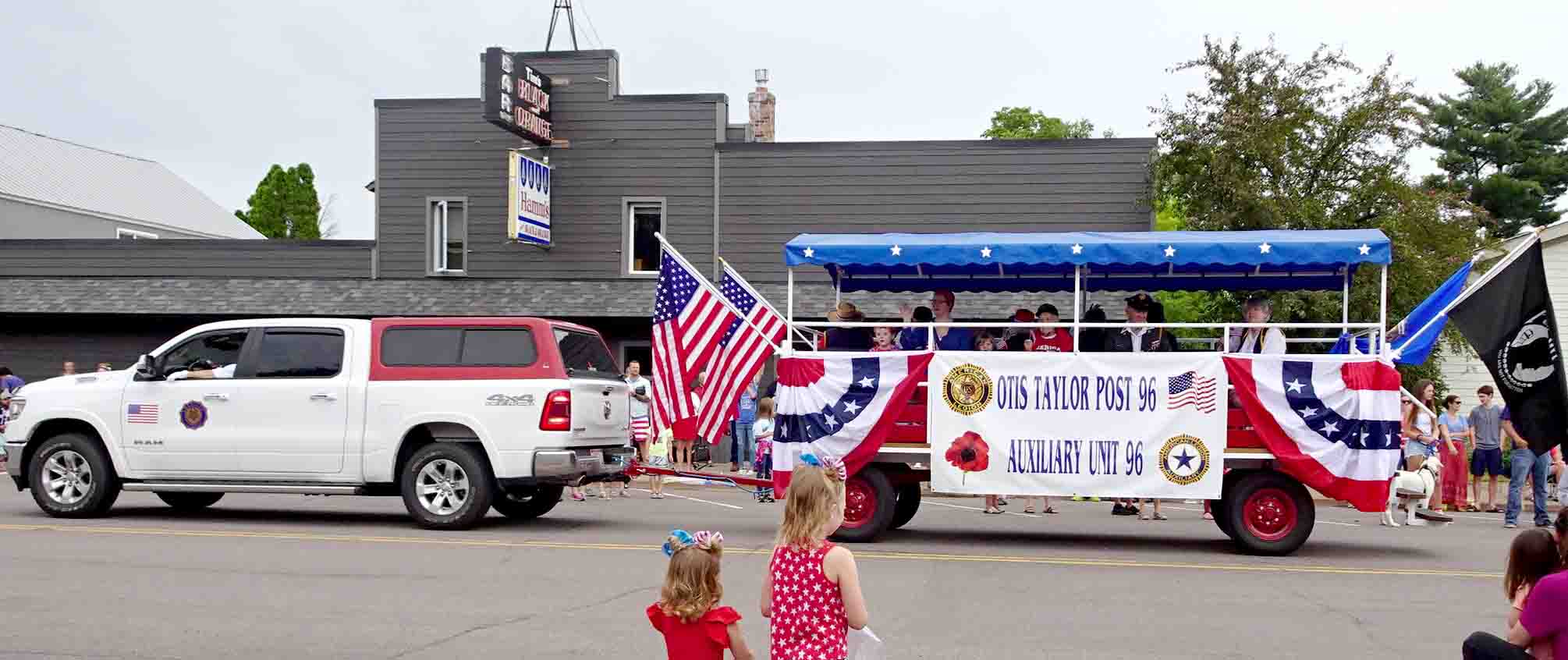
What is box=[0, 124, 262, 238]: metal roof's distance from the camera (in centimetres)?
3884

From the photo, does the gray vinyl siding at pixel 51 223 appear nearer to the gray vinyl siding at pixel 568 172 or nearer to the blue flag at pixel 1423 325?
the gray vinyl siding at pixel 568 172

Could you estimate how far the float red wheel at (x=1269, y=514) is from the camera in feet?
43.1

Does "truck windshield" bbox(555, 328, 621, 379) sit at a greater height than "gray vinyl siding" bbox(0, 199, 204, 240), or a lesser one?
lesser

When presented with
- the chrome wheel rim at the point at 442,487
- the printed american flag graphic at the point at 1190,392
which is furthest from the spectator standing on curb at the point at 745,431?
the printed american flag graphic at the point at 1190,392

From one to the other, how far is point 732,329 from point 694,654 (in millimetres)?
9560

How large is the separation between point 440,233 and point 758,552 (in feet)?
55.1

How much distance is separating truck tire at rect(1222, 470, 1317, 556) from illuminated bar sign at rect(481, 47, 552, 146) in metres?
16.1

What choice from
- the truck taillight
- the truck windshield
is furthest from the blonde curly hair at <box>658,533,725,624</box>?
the truck windshield

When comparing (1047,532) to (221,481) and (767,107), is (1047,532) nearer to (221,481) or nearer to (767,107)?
(221,481)

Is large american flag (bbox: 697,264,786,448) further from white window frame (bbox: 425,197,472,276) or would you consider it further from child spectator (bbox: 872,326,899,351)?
white window frame (bbox: 425,197,472,276)

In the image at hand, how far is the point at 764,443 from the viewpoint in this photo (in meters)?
18.8

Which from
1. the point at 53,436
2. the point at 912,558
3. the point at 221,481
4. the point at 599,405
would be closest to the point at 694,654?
the point at 912,558

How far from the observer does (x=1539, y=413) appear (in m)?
9.11

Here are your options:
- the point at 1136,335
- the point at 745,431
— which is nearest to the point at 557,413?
the point at 1136,335
